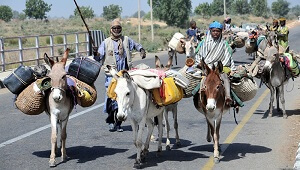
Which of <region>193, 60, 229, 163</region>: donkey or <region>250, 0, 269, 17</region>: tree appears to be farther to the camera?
<region>250, 0, 269, 17</region>: tree

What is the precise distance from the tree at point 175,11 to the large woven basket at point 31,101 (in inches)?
4422

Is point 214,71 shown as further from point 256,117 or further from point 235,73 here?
point 256,117

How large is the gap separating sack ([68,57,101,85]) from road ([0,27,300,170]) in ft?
4.25

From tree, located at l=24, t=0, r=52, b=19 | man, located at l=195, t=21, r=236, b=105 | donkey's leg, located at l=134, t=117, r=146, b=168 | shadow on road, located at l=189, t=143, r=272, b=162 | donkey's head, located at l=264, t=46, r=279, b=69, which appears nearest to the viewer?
donkey's leg, located at l=134, t=117, r=146, b=168

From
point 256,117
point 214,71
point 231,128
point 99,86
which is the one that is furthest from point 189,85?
point 99,86

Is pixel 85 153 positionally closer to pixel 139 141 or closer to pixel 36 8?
pixel 139 141

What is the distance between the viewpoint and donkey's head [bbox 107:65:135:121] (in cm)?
827

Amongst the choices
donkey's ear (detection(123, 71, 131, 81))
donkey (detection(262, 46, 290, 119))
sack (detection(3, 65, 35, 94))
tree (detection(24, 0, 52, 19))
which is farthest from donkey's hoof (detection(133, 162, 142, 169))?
tree (detection(24, 0, 52, 19))

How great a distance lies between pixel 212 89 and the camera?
29.2 feet

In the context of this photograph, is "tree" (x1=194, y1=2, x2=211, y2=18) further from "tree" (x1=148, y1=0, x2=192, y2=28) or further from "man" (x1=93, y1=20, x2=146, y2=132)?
"man" (x1=93, y1=20, x2=146, y2=132)

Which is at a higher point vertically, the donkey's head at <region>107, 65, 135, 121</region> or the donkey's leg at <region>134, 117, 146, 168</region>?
the donkey's head at <region>107, 65, 135, 121</region>

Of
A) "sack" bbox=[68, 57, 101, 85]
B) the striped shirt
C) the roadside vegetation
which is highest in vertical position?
the striped shirt

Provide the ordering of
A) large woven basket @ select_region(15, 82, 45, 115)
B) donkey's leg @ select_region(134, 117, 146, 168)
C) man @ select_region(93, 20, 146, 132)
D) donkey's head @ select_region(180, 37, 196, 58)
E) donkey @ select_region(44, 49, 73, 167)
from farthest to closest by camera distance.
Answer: donkey's head @ select_region(180, 37, 196, 58) → man @ select_region(93, 20, 146, 132) → large woven basket @ select_region(15, 82, 45, 115) → donkey @ select_region(44, 49, 73, 167) → donkey's leg @ select_region(134, 117, 146, 168)

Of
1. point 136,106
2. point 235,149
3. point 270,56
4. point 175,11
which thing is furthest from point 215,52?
point 175,11
